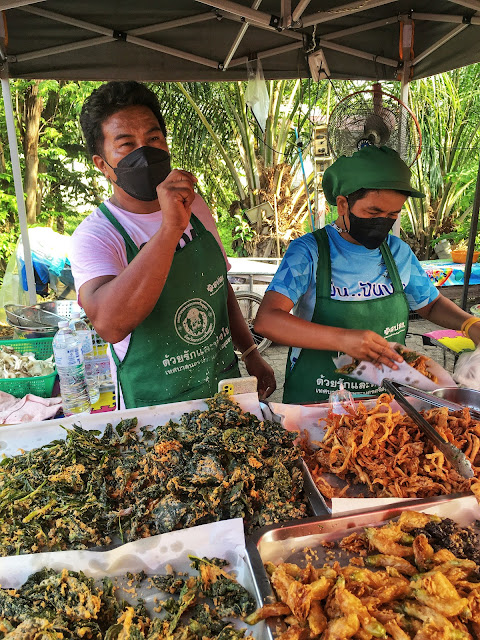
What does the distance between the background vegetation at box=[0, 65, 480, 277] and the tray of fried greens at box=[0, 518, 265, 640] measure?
9.74 metres

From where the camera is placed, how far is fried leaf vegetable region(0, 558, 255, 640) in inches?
39.7

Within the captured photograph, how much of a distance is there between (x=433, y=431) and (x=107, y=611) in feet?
3.75

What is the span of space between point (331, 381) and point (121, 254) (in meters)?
1.20

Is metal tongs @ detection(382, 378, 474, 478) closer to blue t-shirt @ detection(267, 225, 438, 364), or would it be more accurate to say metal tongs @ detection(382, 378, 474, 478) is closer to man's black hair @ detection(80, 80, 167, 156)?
blue t-shirt @ detection(267, 225, 438, 364)

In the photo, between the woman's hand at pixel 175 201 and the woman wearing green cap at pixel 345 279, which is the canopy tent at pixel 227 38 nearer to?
the woman wearing green cap at pixel 345 279

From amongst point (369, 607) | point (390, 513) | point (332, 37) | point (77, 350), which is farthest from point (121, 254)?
point (332, 37)

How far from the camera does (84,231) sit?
1.96 m

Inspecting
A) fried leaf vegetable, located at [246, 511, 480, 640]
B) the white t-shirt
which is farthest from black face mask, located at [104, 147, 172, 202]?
fried leaf vegetable, located at [246, 511, 480, 640]

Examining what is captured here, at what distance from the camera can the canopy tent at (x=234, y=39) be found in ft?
11.0

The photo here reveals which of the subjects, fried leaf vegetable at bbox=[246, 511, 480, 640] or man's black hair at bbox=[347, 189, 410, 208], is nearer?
fried leaf vegetable at bbox=[246, 511, 480, 640]

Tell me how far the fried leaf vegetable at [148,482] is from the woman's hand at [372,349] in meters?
0.54

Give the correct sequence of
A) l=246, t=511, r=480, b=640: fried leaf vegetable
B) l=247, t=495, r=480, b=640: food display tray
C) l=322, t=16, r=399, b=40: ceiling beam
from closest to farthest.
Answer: l=246, t=511, r=480, b=640: fried leaf vegetable, l=247, t=495, r=480, b=640: food display tray, l=322, t=16, r=399, b=40: ceiling beam

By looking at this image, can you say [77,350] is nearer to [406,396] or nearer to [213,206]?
[406,396]

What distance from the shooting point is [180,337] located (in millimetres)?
2080
